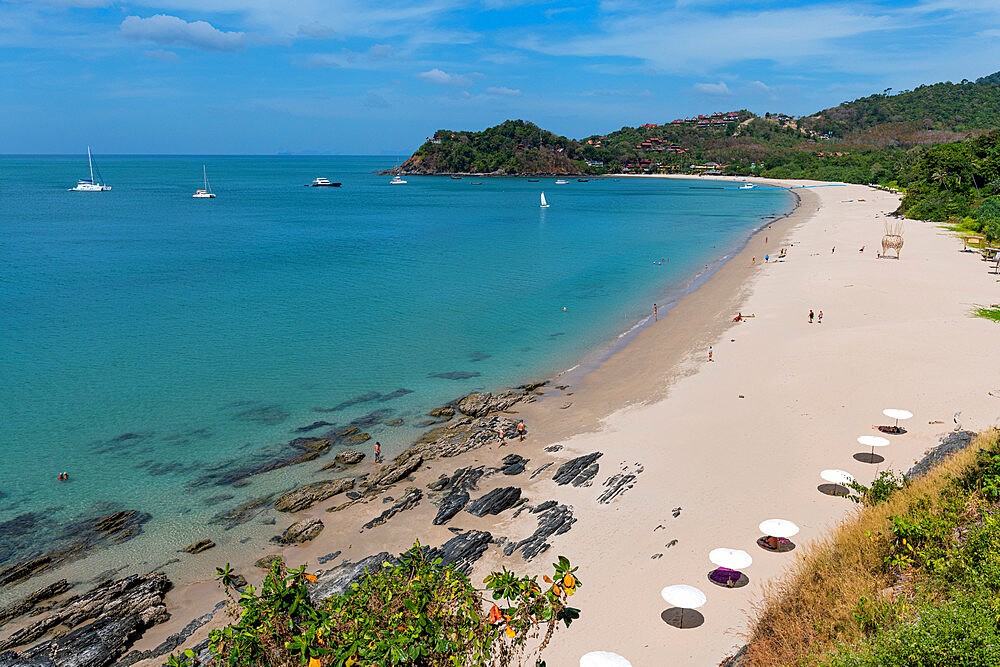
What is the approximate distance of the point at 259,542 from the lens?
744 inches

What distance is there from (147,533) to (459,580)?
15.3 m

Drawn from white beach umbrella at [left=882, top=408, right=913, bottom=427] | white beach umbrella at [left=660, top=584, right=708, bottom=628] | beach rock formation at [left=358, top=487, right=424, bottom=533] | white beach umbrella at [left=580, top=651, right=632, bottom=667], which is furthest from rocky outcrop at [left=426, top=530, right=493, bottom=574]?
white beach umbrella at [left=882, top=408, right=913, bottom=427]

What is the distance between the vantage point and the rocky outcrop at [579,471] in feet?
68.7

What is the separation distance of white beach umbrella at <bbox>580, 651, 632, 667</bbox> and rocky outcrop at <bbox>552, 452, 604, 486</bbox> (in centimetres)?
835

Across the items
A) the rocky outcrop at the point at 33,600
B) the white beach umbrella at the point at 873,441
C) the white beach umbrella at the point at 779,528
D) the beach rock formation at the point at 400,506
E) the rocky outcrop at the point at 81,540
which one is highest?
the white beach umbrella at the point at 873,441

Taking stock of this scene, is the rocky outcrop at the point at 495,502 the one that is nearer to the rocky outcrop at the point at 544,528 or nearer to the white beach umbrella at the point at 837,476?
the rocky outcrop at the point at 544,528

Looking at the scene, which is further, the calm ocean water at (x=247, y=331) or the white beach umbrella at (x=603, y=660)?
the calm ocean water at (x=247, y=331)

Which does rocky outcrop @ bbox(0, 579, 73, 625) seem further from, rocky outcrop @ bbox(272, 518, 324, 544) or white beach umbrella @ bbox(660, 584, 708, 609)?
white beach umbrella @ bbox(660, 584, 708, 609)

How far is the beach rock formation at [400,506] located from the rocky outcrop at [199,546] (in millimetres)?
4705

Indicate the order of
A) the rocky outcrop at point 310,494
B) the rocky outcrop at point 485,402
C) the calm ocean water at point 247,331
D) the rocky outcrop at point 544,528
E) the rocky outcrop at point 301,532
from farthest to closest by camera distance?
the rocky outcrop at point 485,402 → the calm ocean water at point 247,331 → the rocky outcrop at point 310,494 → the rocky outcrop at point 301,532 → the rocky outcrop at point 544,528

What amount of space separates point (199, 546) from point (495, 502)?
939 cm

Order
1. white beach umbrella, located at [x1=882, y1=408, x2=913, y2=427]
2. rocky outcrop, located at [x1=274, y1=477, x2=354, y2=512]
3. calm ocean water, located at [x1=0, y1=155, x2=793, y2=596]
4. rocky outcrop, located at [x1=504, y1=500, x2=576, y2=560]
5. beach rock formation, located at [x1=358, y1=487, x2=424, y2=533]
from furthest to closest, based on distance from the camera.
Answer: calm ocean water, located at [x1=0, y1=155, x2=793, y2=596], white beach umbrella, located at [x1=882, y1=408, x2=913, y2=427], rocky outcrop, located at [x1=274, y1=477, x2=354, y2=512], beach rock formation, located at [x1=358, y1=487, x2=424, y2=533], rocky outcrop, located at [x1=504, y1=500, x2=576, y2=560]

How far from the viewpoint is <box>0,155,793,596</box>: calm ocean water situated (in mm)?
23641

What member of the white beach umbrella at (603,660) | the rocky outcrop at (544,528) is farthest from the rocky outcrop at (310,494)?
the white beach umbrella at (603,660)
